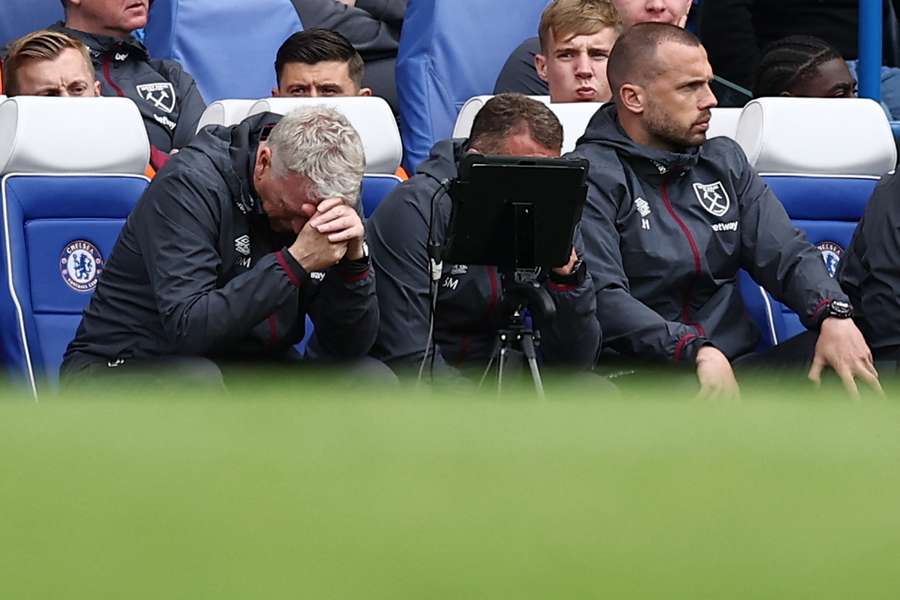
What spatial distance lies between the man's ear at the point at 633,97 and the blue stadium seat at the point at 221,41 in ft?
6.01

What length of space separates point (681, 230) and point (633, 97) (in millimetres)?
413

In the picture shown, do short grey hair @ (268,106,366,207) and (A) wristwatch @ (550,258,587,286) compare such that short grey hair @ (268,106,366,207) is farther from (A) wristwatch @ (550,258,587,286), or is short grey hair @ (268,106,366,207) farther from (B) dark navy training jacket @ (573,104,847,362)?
(B) dark navy training jacket @ (573,104,847,362)

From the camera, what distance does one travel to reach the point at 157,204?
4.18 m

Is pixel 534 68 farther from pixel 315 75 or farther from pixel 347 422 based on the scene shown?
pixel 347 422

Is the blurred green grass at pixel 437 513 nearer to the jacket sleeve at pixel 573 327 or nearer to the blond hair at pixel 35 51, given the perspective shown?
the jacket sleeve at pixel 573 327

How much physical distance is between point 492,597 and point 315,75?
4647 mm

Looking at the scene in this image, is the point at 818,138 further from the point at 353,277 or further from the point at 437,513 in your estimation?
the point at 437,513

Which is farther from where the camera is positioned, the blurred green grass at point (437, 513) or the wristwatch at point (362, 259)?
the wristwatch at point (362, 259)

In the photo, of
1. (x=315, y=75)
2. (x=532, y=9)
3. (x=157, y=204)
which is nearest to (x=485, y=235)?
(x=157, y=204)

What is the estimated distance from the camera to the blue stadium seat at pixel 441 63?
6070 millimetres

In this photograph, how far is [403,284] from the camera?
447 centimetres

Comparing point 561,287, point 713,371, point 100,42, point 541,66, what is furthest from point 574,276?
point 100,42

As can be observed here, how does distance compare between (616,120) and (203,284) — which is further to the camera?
(616,120)

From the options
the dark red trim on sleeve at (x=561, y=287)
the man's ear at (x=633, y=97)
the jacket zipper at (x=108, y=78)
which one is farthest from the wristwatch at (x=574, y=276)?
the jacket zipper at (x=108, y=78)
